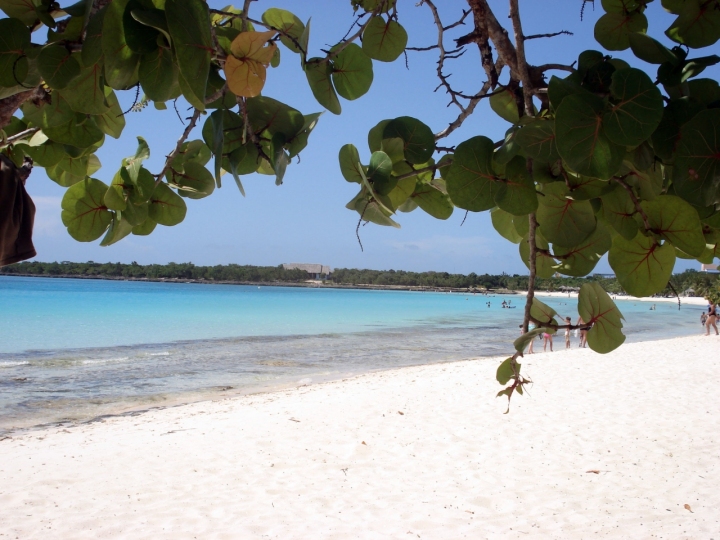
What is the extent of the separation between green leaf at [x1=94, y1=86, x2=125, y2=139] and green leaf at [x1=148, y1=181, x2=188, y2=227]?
0.21 meters

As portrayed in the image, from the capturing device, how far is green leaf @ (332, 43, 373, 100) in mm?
639

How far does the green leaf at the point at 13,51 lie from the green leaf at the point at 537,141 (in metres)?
0.49

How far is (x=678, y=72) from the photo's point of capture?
529mm

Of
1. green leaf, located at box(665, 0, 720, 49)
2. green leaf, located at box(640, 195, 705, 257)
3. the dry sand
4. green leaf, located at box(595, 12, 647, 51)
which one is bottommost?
the dry sand

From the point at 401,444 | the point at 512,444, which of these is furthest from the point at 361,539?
the point at 512,444

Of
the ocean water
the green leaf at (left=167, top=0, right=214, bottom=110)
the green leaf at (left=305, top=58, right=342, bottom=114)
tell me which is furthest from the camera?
the ocean water

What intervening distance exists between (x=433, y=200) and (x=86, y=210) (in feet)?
1.51

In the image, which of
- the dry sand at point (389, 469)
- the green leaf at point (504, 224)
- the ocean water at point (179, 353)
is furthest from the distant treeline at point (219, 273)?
the green leaf at point (504, 224)

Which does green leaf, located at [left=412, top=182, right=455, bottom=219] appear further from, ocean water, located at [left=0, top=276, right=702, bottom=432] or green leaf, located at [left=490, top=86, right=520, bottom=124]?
ocean water, located at [left=0, top=276, right=702, bottom=432]

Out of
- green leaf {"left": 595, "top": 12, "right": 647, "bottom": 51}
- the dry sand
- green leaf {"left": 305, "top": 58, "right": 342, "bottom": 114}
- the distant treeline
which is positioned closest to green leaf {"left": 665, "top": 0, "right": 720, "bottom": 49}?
green leaf {"left": 595, "top": 12, "right": 647, "bottom": 51}

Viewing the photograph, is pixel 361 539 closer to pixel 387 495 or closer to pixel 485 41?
pixel 387 495

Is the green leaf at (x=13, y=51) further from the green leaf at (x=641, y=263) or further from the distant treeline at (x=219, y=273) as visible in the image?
the distant treeline at (x=219, y=273)

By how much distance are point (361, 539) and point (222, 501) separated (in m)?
1.42

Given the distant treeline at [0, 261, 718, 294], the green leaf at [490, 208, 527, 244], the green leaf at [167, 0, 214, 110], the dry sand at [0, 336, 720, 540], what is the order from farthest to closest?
the distant treeline at [0, 261, 718, 294]
the dry sand at [0, 336, 720, 540]
the green leaf at [490, 208, 527, 244]
the green leaf at [167, 0, 214, 110]
